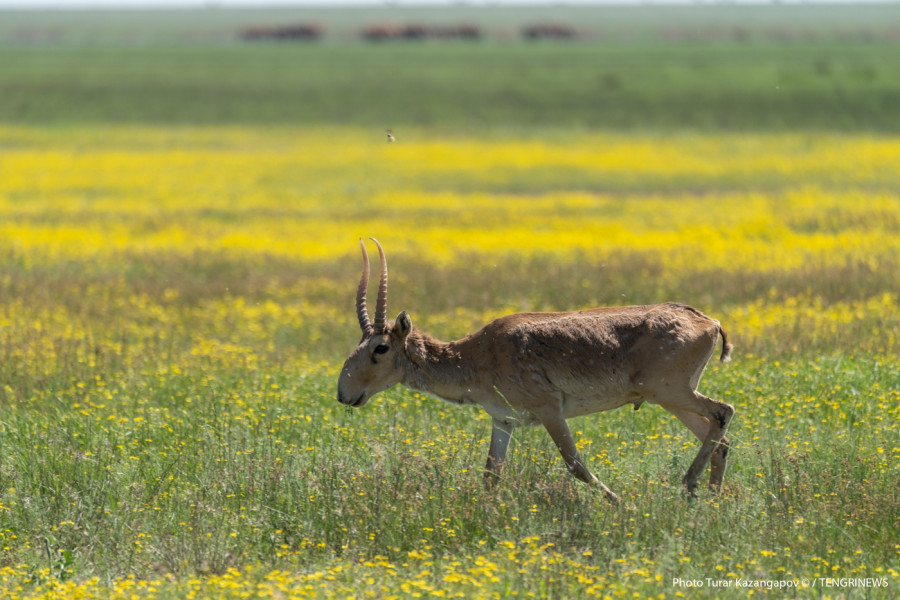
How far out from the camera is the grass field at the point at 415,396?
25.7ft

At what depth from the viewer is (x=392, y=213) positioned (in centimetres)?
3077

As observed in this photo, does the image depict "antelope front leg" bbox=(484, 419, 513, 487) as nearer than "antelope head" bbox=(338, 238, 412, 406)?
Yes

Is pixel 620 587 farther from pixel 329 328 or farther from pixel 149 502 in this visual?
pixel 329 328

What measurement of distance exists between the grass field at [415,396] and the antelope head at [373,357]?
626mm

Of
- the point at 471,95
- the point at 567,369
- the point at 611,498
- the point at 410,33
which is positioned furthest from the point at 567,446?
the point at 410,33

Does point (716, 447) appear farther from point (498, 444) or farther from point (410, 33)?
point (410, 33)

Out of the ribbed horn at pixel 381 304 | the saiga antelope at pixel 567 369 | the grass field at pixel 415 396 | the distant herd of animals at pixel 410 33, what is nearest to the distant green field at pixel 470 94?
the grass field at pixel 415 396

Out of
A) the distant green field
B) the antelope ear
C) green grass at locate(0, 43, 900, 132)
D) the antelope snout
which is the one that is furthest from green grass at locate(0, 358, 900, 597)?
green grass at locate(0, 43, 900, 132)

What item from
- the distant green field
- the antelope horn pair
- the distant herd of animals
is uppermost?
the antelope horn pair

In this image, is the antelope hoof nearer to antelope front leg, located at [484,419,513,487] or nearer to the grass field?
the grass field

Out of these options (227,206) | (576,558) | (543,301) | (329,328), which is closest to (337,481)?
(576,558)

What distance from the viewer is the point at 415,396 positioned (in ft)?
39.4

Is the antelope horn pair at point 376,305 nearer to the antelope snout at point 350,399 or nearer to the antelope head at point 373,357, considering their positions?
the antelope head at point 373,357

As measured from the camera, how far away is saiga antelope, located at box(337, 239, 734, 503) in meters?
8.93
